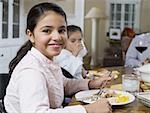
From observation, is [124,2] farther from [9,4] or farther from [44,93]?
[44,93]

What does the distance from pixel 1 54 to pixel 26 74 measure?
2723 mm

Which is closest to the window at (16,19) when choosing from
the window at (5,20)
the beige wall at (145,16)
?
the window at (5,20)

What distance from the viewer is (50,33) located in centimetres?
115

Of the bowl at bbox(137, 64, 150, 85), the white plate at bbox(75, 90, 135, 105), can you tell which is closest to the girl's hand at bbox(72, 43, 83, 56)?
the bowl at bbox(137, 64, 150, 85)

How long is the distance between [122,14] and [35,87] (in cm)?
612

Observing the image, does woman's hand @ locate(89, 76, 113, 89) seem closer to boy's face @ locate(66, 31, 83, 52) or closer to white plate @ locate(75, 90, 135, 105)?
white plate @ locate(75, 90, 135, 105)

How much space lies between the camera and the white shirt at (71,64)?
2.05 metres

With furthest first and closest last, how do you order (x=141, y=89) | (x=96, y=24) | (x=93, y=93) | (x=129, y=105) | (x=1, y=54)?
1. (x=96, y=24)
2. (x=1, y=54)
3. (x=141, y=89)
4. (x=93, y=93)
5. (x=129, y=105)

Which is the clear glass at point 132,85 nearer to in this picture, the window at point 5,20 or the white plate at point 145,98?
the white plate at point 145,98

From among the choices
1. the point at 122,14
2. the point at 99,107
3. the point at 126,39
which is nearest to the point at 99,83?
the point at 99,107

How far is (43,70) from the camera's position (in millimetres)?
1110

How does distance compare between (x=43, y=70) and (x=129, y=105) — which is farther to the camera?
(x=129, y=105)

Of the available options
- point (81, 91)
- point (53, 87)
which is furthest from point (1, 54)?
point (53, 87)

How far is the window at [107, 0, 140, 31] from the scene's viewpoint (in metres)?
6.78
